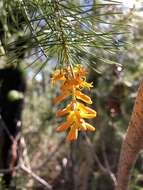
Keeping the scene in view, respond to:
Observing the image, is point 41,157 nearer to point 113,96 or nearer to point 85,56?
point 113,96

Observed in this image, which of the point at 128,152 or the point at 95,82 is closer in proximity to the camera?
the point at 128,152

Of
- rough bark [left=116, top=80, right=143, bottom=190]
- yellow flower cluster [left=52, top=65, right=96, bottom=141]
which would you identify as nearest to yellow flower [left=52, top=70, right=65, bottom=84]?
yellow flower cluster [left=52, top=65, right=96, bottom=141]

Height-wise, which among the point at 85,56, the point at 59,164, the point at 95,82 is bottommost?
the point at 59,164

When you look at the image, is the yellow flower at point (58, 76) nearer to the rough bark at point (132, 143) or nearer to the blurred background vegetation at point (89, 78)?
the blurred background vegetation at point (89, 78)

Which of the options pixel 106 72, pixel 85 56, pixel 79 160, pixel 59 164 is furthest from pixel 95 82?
pixel 85 56

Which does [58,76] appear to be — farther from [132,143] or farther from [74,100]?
[132,143]

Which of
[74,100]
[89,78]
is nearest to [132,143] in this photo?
[74,100]
